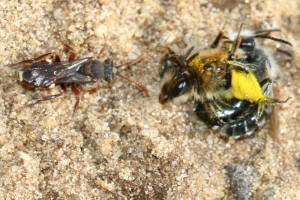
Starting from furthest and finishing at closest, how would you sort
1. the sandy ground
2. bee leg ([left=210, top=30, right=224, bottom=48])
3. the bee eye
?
bee leg ([left=210, top=30, right=224, bottom=48]), the bee eye, the sandy ground

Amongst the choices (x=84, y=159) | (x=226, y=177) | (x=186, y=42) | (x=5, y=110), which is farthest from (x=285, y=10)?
(x=5, y=110)

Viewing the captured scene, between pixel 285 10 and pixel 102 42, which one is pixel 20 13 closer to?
pixel 102 42

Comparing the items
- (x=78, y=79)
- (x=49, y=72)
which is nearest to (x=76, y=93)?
(x=78, y=79)

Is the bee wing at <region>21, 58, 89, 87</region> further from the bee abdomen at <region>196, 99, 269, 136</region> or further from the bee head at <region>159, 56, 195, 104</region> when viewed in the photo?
the bee abdomen at <region>196, 99, 269, 136</region>

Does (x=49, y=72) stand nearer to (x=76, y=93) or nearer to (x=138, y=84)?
(x=76, y=93)

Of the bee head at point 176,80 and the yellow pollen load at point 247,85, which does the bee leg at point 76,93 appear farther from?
the yellow pollen load at point 247,85

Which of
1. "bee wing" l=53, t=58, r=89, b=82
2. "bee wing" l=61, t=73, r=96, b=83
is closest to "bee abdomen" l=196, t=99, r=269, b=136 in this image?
"bee wing" l=61, t=73, r=96, b=83

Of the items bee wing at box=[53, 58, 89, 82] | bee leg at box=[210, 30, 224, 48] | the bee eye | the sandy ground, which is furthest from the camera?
bee leg at box=[210, 30, 224, 48]
